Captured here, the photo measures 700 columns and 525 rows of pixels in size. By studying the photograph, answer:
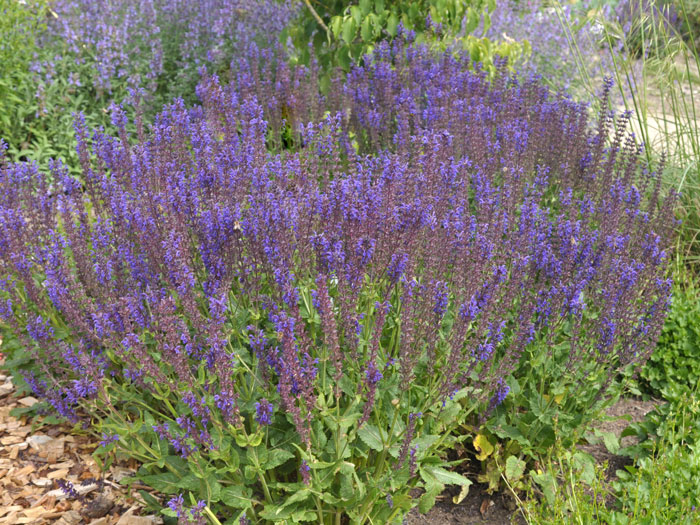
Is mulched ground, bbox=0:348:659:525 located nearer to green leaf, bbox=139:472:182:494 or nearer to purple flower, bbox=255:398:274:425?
green leaf, bbox=139:472:182:494

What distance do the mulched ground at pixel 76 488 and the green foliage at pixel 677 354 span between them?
0.69 metres

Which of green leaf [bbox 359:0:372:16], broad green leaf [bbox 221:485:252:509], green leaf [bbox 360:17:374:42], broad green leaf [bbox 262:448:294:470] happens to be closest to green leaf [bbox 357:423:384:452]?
broad green leaf [bbox 262:448:294:470]

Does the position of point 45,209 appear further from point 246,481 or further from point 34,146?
point 34,146

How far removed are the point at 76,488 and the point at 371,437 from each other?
1.55 metres

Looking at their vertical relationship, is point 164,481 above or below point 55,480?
above

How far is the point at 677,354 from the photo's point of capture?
167 inches

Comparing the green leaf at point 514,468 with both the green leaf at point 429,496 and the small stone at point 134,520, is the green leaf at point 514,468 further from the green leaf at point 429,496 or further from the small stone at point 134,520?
the small stone at point 134,520

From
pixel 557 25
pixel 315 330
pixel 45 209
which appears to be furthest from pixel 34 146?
pixel 557 25

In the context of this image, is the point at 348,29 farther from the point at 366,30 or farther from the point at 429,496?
the point at 429,496

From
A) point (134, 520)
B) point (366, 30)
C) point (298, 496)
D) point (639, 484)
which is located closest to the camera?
point (298, 496)

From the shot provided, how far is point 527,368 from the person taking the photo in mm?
3605

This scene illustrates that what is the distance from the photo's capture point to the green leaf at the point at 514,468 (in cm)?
329

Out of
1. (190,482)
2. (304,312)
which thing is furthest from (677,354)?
(190,482)

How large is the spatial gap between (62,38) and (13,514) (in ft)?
21.5
